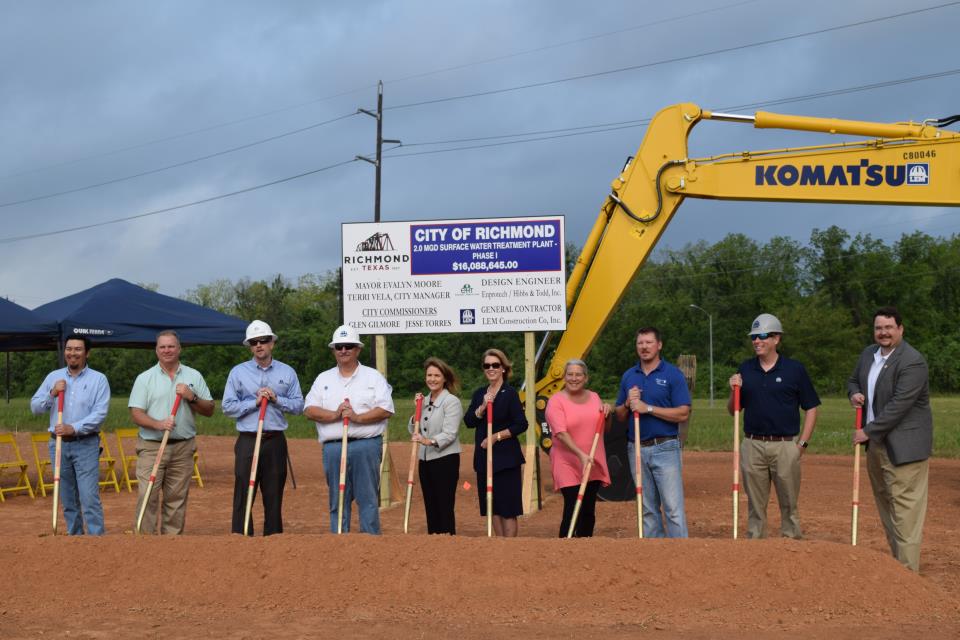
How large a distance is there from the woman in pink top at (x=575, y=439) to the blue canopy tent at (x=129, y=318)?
8.77 metres

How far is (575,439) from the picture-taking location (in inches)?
332

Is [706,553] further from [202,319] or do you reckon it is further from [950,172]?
[202,319]

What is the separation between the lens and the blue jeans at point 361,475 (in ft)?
28.3

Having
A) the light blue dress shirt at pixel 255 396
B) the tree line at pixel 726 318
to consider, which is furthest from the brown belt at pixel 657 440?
the tree line at pixel 726 318

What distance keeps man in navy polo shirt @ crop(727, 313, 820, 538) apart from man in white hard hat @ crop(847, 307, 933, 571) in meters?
0.53

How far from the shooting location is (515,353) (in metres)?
52.6

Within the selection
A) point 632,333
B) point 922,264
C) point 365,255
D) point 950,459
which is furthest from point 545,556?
point 922,264

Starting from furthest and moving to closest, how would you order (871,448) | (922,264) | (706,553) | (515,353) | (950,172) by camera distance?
(922,264), (515,353), (950,172), (871,448), (706,553)

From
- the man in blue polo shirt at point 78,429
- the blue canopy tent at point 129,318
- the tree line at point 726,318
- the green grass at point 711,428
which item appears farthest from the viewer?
the tree line at point 726,318

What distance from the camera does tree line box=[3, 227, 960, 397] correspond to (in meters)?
58.0

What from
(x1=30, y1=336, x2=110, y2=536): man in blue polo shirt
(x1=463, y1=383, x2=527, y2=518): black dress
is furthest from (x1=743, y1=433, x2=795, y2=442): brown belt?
(x1=30, y1=336, x2=110, y2=536): man in blue polo shirt

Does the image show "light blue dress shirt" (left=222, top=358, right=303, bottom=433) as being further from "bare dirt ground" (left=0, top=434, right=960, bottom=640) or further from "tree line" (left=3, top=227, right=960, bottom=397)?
"tree line" (left=3, top=227, right=960, bottom=397)

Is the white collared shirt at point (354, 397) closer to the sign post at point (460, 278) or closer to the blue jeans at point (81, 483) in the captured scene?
the blue jeans at point (81, 483)

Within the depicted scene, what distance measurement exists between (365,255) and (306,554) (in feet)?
20.4
